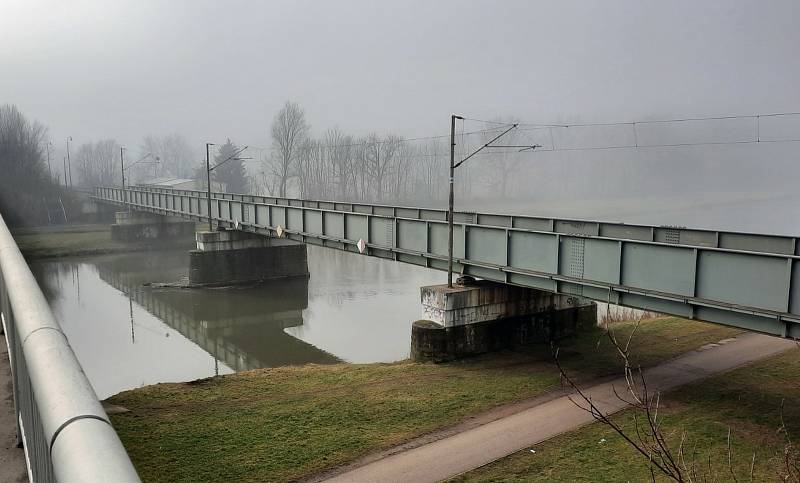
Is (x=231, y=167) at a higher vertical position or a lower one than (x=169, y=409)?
higher

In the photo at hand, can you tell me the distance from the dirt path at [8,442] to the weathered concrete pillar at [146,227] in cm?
5885

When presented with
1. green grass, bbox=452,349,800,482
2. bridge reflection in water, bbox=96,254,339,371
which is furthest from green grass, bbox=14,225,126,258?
green grass, bbox=452,349,800,482

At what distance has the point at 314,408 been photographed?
14172 millimetres

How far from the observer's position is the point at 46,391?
181 cm

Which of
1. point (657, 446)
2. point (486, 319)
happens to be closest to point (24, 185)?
point (486, 319)

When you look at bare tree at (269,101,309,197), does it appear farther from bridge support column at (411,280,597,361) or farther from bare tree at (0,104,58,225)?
bridge support column at (411,280,597,361)

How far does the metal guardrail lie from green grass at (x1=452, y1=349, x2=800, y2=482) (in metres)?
2.21

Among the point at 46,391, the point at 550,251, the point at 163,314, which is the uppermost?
the point at 46,391

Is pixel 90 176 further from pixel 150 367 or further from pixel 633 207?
pixel 150 367

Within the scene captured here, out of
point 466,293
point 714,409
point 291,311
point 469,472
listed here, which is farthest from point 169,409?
point 291,311

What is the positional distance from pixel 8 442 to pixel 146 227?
61.4 m

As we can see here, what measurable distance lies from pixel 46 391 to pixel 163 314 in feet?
106

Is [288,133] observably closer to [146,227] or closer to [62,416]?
[146,227]

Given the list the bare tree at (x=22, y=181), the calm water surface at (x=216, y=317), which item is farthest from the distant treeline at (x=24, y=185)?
the calm water surface at (x=216, y=317)
